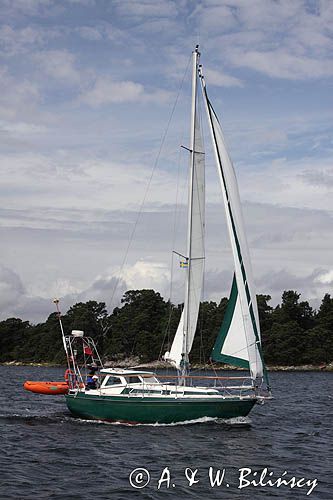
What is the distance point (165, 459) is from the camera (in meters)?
23.4

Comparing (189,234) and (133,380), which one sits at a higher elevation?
(189,234)

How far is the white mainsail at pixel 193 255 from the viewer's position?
101 feet

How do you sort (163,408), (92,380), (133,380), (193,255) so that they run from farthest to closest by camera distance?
(92,380), (133,380), (193,255), (163,408)

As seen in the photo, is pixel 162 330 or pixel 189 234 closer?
pixel 189 234

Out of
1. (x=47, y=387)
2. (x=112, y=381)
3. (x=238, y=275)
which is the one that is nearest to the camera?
(x=238, y=275)

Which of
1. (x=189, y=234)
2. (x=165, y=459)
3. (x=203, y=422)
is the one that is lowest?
(x=165, y=459)

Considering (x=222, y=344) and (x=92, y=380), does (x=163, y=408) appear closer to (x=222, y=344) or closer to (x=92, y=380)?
(x=222, y=344)

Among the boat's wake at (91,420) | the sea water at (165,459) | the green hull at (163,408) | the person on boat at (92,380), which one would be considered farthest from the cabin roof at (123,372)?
the sea water at (165,459)

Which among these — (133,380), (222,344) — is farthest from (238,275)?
(133,380)

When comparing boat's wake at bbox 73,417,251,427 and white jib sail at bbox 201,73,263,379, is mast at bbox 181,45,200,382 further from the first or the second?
boat's wake at bbox 73,417,251,427

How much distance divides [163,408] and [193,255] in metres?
7.18

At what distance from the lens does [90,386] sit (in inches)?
1283

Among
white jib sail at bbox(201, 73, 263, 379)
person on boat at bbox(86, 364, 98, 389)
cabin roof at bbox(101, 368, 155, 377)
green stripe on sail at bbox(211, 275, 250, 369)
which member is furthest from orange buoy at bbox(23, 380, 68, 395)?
white jib sail at bbox(201, 73, 263, 379)

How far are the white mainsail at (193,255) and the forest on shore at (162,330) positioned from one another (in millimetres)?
73726
